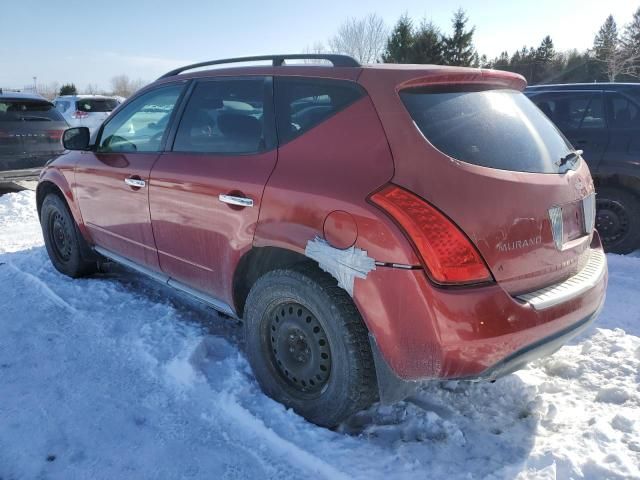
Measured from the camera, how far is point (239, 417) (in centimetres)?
257

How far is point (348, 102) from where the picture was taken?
2.36 meters

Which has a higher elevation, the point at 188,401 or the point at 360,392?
the point at 360,392

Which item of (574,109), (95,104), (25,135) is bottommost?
(25,135)

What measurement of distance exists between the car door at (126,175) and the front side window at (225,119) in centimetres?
22

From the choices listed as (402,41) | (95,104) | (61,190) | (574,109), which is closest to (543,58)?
(402,41)

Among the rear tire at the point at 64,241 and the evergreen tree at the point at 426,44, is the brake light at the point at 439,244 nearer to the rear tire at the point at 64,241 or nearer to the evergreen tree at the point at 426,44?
the rear tire at the point at 64,241

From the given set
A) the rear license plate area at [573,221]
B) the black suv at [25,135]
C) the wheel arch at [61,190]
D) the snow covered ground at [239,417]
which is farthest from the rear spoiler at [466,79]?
the black suv at [25,135]

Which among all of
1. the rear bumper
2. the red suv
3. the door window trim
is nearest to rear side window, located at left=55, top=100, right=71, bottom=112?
the door window trim

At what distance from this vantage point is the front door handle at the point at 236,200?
259cm

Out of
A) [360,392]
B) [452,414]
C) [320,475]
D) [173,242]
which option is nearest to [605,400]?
[452,414]

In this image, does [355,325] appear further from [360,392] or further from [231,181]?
[231,181]

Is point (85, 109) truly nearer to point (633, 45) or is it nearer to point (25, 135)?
point (25, 135)

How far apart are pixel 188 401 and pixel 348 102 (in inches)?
69.9

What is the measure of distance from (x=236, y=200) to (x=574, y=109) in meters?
4.69
